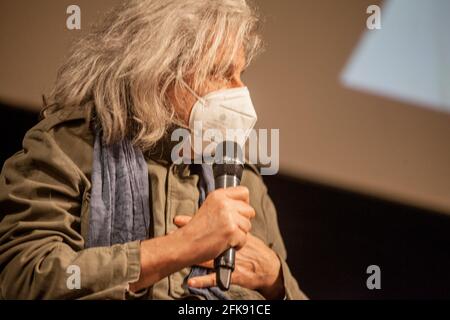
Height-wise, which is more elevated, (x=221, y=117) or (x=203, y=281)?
(x=221, y=117)

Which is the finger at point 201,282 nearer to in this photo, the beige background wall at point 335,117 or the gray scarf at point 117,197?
the gray scarf at point 117,197

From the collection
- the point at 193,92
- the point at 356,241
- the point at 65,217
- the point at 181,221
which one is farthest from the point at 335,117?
the point at 65,217

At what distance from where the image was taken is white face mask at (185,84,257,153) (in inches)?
44.6

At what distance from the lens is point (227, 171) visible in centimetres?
104

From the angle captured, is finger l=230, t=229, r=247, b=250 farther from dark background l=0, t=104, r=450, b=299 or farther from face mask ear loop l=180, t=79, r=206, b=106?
dark background l=0, t=104, r=450, b=299

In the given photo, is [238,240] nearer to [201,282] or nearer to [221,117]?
[201,282]

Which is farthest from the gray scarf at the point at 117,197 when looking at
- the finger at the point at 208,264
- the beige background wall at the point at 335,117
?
the beige background wall at the point at 335,117

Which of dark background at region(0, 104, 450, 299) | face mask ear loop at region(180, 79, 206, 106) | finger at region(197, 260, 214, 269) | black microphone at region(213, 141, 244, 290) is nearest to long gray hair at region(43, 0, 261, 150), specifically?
face mask ear loop at region(180, 79, 206, 106)

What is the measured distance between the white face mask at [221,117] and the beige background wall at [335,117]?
22 centimetres

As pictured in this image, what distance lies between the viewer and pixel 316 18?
4.60ft

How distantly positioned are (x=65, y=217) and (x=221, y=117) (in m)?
0.35

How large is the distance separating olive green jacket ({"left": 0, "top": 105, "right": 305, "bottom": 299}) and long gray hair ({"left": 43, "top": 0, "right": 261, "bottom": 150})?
5cm
